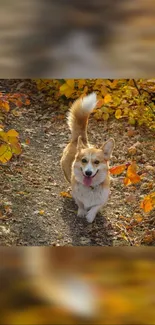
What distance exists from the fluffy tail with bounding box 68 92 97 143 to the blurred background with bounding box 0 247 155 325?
0.41 m

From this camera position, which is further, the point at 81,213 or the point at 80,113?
the point at 81,213

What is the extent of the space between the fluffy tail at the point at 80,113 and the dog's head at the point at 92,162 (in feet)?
0.09

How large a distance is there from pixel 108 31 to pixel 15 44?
0.20 metres

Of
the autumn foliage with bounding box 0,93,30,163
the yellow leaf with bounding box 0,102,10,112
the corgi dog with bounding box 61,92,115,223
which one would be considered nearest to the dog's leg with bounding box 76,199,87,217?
the corgi dog with bounding box 61,92,115,223

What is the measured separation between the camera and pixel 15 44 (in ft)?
3.97

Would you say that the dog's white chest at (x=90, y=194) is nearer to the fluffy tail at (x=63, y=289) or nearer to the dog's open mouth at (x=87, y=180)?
the dog's open mouth at (x=87, y=180)

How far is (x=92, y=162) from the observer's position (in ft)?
5.69

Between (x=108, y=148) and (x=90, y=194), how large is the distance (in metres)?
0.19

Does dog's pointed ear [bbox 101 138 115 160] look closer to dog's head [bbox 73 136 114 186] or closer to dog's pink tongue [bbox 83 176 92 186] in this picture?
dog's head [bbox 73 136 114 186]

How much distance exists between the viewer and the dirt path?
173 cm

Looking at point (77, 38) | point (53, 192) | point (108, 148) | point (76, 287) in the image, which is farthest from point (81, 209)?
point (77, 38)

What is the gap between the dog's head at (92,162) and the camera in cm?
171

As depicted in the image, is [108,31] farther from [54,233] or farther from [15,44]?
[54,233]

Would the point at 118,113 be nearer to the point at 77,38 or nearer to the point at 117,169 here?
the point at 117,169
